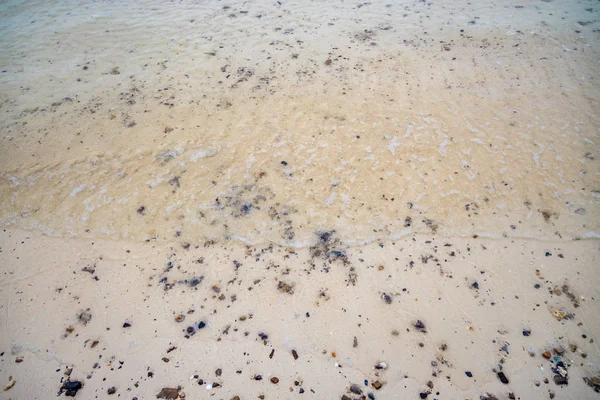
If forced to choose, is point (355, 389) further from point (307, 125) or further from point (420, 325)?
point (307, 125)

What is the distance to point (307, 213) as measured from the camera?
347 centimetres

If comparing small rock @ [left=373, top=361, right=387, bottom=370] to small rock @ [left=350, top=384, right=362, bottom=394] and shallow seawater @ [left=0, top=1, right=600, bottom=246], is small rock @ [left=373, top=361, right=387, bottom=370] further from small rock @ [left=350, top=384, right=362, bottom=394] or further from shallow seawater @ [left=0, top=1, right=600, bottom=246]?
shallow seawater @ [left=0, top=1, right=600, bottom=246]

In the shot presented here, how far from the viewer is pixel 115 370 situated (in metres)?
2.46

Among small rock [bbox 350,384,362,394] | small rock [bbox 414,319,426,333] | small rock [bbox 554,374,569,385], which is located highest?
small rock [bbox 414,319,426,333]

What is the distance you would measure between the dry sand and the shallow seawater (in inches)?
1.3

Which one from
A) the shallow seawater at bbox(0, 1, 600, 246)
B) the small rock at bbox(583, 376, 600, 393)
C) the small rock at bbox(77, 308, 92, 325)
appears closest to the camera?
the small rock at bbox(583, 376, 600, 393)

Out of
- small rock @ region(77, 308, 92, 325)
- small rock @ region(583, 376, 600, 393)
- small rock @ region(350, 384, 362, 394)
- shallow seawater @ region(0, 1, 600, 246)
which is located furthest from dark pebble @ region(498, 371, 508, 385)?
small rock @ region(77, 308, 92, 325)

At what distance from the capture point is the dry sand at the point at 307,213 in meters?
2.47

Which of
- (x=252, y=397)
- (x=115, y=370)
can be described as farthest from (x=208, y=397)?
(x=115, y=370)

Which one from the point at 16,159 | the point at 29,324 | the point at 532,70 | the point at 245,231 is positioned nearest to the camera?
the point at 29,324

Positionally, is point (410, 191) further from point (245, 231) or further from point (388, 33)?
point (388, 33)

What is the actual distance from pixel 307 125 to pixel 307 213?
1487 mm

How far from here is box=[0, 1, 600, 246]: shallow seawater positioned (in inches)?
137

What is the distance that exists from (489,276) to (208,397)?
101 inches
